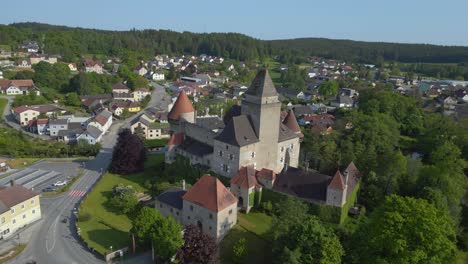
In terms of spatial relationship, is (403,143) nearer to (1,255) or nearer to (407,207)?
(407,207)

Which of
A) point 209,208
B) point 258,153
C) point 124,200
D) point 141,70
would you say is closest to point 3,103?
point 141,70

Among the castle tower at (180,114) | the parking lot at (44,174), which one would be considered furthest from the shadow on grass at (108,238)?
the castle tower at (180,114)

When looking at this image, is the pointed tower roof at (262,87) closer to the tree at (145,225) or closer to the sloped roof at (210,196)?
the sloped roof at (210,196)

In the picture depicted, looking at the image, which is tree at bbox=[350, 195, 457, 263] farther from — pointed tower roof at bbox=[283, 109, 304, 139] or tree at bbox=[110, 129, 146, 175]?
tree at bbox=[110, 129, 146, 175]

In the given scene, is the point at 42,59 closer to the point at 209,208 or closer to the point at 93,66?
the point at 93,66

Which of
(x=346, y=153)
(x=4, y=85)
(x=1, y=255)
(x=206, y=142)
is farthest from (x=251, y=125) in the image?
(x=4, y=85)

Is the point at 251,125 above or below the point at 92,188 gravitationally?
above
